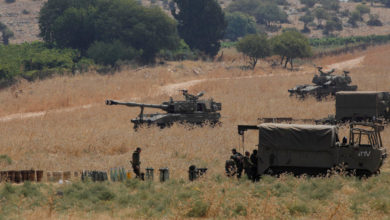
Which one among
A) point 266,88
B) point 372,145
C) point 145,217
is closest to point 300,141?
point 372,145

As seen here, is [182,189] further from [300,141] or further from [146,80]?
[146,80]

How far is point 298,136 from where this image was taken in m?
17.9

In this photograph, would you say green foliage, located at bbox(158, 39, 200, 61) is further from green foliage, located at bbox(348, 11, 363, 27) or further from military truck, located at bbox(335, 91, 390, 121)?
green foliage, located at bbox(348, 11, 363, 27)

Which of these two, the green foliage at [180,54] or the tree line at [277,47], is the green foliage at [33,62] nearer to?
the green foliage at [180,54]

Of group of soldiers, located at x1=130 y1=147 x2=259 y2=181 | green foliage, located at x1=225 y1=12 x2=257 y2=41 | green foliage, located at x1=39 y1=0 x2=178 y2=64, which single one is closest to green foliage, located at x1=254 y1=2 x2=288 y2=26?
green foliage, located at x1=225 y1=12 x2=257 y2=41

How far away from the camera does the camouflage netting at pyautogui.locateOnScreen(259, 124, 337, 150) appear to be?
58.0ft

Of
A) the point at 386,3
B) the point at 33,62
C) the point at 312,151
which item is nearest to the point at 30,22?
the point at 33,62

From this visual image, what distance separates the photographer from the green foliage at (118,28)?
7450 centimetres

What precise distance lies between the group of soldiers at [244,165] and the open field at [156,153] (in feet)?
1.61

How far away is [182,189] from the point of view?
16766 mm

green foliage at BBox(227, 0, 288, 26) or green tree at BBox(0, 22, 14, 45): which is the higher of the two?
green foliage at BBox(227, 0, 288, 26)

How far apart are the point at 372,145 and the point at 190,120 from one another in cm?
1461

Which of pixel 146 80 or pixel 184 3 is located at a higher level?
pixel 184 3

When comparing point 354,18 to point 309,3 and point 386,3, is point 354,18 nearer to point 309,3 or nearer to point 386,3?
point 386,3
